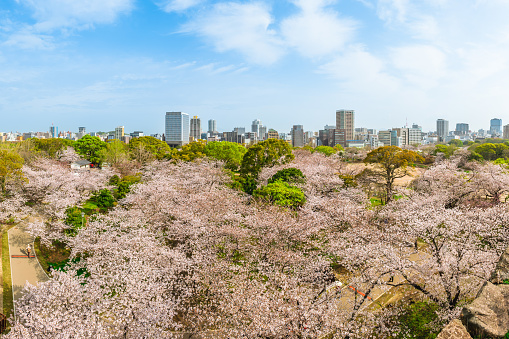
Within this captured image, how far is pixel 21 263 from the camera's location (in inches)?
805

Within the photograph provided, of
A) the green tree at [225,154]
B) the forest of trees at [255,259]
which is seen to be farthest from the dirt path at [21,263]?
the green tree at [225,154]

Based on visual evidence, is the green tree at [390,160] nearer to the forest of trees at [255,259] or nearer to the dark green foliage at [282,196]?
the forest of trees at [255,259]

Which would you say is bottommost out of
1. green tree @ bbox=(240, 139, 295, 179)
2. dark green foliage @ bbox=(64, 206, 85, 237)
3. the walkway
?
the walkway

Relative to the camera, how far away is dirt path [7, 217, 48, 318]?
60.4 feet

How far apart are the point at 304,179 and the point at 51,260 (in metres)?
23.2

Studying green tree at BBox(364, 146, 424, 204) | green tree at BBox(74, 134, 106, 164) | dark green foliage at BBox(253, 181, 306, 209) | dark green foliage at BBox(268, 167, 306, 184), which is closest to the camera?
dark green foliage at BBox(253, 181, 306, 209)

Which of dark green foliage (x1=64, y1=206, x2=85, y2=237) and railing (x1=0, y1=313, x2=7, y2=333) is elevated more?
dark green foliage (x1=64, y1=206, x2=85, y2=237)

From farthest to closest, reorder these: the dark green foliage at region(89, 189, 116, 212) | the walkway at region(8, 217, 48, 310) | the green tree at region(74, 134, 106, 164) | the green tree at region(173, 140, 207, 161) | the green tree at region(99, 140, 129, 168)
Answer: the green tree at region(74, 134, 106, 164), the green tree at region(99, 140, 129, 168), the green tree at region(173, 140, 207, 161), the dark green foliage at region(89, 189, 116, 212), the walkway at region(8, 217, 48, 310)

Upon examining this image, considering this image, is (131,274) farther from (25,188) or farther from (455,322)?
(25,188)

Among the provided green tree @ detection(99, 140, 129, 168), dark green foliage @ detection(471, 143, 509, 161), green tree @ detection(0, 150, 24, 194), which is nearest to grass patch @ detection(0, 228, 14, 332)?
green tree @ detection(0, 150, 24, 194)

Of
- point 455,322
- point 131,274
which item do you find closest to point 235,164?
point 131,274

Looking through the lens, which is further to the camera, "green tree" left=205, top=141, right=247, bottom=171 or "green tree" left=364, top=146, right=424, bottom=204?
"green tree" left=205, top=141, right=247, bottom=171

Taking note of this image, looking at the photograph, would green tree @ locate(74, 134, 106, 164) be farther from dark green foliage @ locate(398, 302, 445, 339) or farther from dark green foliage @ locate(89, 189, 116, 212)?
dark green foliage @ locate(398, 302, 445, 339)

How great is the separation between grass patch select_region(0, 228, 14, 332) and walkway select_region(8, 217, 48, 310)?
0.66 ft
